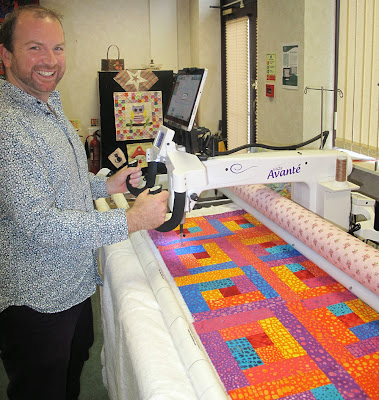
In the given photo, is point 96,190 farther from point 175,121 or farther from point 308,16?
point 308,16

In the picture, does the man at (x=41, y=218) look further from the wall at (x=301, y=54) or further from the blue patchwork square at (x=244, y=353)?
the wall at (x=301, y=54)

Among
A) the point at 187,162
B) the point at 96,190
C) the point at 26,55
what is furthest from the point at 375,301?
the point at 26,55

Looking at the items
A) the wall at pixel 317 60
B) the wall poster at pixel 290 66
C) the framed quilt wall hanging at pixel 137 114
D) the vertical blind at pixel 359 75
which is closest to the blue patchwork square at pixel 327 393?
the vertical blind at pixel 359 75

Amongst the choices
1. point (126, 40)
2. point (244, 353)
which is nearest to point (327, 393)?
point (244, 353)

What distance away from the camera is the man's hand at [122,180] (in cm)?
183

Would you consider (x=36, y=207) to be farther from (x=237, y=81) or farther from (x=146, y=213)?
(x=237, y=81)

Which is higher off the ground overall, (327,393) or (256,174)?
(256,174)

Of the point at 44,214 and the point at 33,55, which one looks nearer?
the point at 44,214

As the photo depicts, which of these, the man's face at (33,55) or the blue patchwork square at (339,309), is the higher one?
the man's face at (33,55)

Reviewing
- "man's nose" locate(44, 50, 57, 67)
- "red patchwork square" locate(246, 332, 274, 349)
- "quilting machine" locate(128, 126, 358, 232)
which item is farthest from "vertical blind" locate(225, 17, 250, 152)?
"red patchwork square" locate(246, 332, 274, 349)

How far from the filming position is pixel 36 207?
1.22m

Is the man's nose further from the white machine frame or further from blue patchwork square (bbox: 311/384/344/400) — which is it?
blue patchwork square (bbox: 311/384/344/400)

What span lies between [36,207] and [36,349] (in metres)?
0.53

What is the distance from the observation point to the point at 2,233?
1360mm
